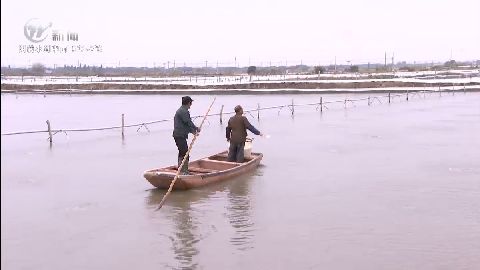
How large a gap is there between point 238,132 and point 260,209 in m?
2.94

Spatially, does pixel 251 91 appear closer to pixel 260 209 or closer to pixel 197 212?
pixel 260 209

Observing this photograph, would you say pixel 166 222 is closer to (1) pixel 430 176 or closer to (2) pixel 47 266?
(2) pixel 47 266

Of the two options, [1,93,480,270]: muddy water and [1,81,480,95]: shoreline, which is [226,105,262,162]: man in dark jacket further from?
[1,81,480,95]: shoreline

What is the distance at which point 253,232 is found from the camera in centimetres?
738

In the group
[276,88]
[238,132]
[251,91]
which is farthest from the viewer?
[276,88]

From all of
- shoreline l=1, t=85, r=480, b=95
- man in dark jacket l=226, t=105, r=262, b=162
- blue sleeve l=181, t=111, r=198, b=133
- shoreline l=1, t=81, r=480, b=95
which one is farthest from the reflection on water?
shoreline l=1, t=81, r=480, b=95

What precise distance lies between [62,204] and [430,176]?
719 cm

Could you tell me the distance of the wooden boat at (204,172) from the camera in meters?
9.63

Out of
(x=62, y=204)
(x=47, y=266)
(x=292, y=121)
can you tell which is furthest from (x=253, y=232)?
(x=292, y=121)

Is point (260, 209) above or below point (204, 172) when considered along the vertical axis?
below

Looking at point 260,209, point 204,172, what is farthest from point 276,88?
point 260,209

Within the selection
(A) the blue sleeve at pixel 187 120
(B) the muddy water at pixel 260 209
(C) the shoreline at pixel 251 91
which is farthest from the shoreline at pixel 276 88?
(A) the blue sleeve at pixel 187 120

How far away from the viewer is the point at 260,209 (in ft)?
28.4

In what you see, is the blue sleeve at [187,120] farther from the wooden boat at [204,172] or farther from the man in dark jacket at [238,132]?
the man in dark jacket at [238,132]
